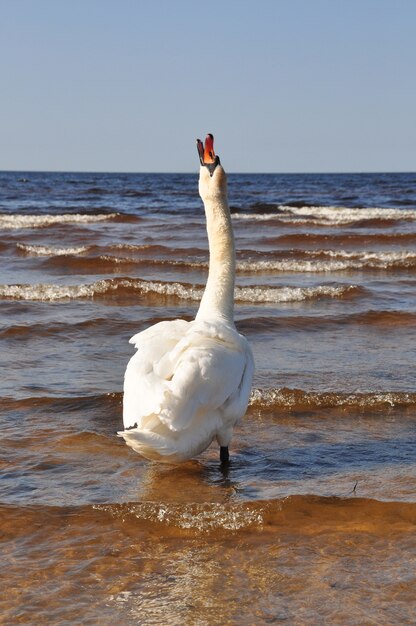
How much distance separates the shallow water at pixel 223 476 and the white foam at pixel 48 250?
496cm

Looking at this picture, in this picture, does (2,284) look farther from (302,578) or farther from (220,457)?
(302,578)

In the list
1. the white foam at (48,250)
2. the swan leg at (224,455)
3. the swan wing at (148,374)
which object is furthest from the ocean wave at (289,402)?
the white foam at (48,250)

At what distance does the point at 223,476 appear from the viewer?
553 centimetres

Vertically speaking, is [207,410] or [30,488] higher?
[207,410]

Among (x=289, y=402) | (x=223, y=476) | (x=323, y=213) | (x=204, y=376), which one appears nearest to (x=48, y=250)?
(x=289, y=402)

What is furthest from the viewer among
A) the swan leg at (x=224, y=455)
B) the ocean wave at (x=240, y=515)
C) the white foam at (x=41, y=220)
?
the white foam at (x=41, y=220)

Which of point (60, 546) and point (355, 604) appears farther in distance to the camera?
point (60, 546)

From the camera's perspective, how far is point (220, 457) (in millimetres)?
5684

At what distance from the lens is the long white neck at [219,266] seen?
602cm

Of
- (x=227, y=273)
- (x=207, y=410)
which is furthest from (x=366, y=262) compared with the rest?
(x=207, y=410)

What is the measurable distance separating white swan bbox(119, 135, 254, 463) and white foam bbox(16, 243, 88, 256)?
12.8m

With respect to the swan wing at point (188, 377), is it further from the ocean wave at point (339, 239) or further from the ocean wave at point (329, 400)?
the ocean wave at point (339, 239)

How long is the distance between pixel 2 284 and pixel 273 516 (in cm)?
1002

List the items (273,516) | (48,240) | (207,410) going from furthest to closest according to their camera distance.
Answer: (48,240), (207,410), (273,516)
